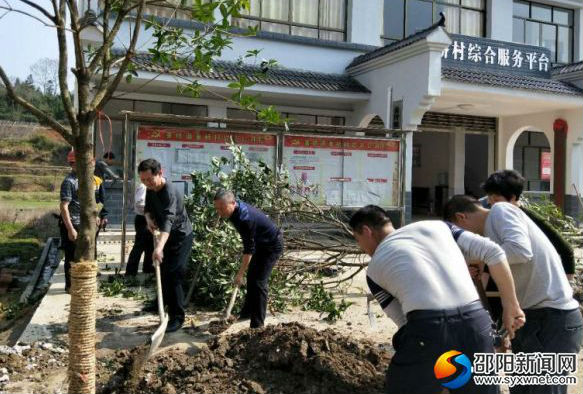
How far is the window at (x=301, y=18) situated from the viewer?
1297 centimetres

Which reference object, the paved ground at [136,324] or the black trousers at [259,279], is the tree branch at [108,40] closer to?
the paved ground at [136,324]

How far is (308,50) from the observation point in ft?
42.7

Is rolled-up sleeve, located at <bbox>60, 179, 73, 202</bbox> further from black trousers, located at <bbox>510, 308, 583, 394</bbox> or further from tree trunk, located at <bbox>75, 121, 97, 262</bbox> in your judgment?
black trousers, located at <bbox>510, 308, 583, 394</bbox>

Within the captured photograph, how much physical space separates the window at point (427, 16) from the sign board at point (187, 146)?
810 centimetres

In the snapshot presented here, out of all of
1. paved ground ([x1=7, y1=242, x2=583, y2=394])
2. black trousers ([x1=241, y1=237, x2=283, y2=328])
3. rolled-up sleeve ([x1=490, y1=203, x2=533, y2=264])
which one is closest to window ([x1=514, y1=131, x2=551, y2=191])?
paved ground ([x1=7, y1=242, x2=583, y2=394])

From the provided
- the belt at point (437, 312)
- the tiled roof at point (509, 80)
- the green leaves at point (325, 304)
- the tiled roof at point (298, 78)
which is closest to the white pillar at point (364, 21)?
the tiled roof at point (298, 78)

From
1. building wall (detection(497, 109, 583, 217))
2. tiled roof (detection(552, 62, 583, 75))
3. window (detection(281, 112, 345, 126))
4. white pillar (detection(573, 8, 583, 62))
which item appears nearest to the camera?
window (detection(281, 112, 345, 126))

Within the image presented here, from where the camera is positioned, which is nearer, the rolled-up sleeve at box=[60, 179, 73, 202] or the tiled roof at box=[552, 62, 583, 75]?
the rolled-up sleeve at box=[60, 179, 73, 202]

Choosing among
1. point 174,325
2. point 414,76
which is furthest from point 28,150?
point 174,325

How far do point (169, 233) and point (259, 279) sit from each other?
3.09 feet

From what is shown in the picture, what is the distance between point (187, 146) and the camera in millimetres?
7371

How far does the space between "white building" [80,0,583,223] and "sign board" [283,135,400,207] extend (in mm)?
3017

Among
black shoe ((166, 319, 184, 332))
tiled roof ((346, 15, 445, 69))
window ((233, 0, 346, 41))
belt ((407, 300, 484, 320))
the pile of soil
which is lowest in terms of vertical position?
the pile of soil

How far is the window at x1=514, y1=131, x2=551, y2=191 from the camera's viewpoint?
57.4ft
